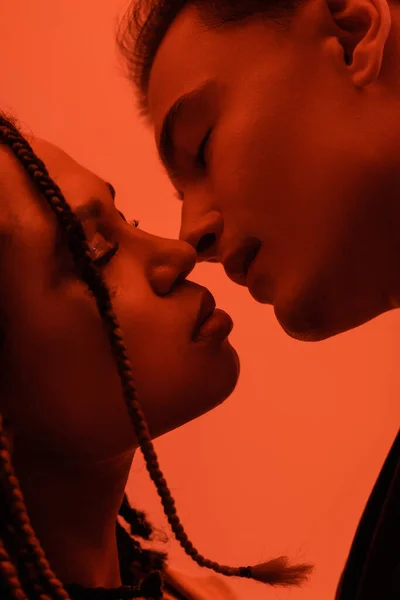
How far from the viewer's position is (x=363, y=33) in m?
0.66

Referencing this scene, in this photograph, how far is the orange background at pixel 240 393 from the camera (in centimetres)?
118

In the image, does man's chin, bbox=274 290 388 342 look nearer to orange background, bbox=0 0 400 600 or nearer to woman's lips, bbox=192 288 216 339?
woman's lips, bbox=192 288 216 339

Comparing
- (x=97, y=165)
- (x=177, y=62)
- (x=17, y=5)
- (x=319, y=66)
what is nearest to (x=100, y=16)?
(x=17, y=5)

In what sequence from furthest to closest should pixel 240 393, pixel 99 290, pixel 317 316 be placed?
pixel 240 393
pixel 317 316
pixel 99 290

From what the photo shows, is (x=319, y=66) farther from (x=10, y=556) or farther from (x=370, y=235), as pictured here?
(x=10, y=556)

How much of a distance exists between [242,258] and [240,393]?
593mm

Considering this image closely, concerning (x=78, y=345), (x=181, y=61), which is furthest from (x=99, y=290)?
(x=181, y=61)

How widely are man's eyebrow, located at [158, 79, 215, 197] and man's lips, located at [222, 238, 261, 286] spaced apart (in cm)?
13

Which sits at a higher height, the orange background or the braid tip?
the orange background

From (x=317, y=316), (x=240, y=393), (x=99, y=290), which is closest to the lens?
(x=99, y=290)

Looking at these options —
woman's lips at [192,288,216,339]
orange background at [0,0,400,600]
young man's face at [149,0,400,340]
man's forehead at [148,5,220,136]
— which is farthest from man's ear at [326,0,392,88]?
orange background at [0,0,400,600]

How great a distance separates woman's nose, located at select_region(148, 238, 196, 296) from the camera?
0.62m

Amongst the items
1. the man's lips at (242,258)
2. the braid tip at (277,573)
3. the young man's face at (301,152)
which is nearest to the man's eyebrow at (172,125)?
the young man's face at (301,152)

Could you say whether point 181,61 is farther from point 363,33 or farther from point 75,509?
point 75,509
